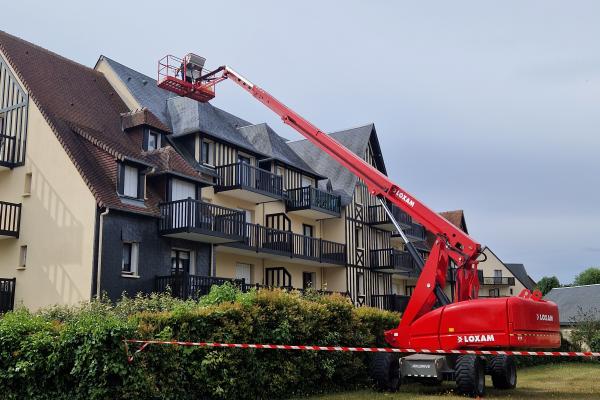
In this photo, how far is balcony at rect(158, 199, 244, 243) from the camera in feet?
78.2

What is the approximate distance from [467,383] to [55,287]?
13939 millimetres

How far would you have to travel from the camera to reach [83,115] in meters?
25.5

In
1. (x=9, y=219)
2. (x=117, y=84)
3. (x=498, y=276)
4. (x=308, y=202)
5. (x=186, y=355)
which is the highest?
(x=117, y=84)

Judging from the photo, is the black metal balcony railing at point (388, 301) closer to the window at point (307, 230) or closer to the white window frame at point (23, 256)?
the window at point (307, 230)

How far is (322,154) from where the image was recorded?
1612 inches

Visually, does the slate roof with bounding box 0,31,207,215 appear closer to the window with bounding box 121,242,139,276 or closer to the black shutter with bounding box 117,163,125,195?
the black shutter with bounding box 117,163,125,195

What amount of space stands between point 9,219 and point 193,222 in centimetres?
655

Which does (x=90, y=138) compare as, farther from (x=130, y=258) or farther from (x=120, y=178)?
(x=130, y=258)

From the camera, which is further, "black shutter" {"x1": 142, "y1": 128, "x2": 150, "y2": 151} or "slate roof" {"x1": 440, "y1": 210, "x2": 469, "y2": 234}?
"slate roof" {"x1": 440, "y1": 210, "x2": 469, "y2": 234}

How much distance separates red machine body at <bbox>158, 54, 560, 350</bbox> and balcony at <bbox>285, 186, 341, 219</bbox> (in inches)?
454

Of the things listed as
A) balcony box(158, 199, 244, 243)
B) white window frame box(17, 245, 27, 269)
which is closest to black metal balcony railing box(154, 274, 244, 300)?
balcony box(158, 199, 244, 243)

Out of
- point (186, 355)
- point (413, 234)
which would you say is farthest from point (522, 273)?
point (186, 355)

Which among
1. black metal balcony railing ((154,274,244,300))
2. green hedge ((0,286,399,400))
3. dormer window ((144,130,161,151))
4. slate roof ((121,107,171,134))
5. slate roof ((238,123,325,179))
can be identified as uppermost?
slate roof ((238,123,325,179))

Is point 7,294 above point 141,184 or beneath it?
beneath
